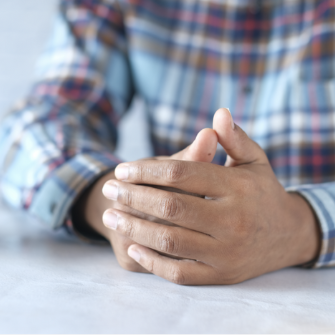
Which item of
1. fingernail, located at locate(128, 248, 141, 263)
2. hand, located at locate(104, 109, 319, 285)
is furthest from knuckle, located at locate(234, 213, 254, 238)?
fingernail, located at locate(128, 248, 141, 263)

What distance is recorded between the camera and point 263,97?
33.2 inches

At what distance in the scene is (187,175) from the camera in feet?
1.27

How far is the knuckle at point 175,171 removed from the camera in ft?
1.26

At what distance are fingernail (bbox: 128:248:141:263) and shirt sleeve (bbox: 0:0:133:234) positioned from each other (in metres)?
0.16

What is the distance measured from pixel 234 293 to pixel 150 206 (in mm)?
127

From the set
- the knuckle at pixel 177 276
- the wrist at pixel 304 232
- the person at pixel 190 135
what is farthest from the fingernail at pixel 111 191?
the wrist at pixel 304 232

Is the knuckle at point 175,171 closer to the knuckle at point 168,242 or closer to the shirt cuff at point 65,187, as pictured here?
the knuckle at point 168,242

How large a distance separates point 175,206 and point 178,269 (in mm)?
70

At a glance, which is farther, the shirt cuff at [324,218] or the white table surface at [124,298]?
the shirt cuff at [324,218]

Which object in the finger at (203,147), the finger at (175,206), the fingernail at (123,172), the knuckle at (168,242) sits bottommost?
the knuckle at (168,242)

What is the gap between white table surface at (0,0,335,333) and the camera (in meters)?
0.30

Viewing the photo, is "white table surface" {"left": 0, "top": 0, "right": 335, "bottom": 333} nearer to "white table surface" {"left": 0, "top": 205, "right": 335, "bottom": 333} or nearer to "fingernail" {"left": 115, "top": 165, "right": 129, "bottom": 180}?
"white table surface" {"left": 0, "top": 205, "right": 335, "bottom": 333}

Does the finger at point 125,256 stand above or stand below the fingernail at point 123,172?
below

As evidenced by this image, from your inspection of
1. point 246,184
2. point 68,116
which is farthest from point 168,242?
point 68,116
